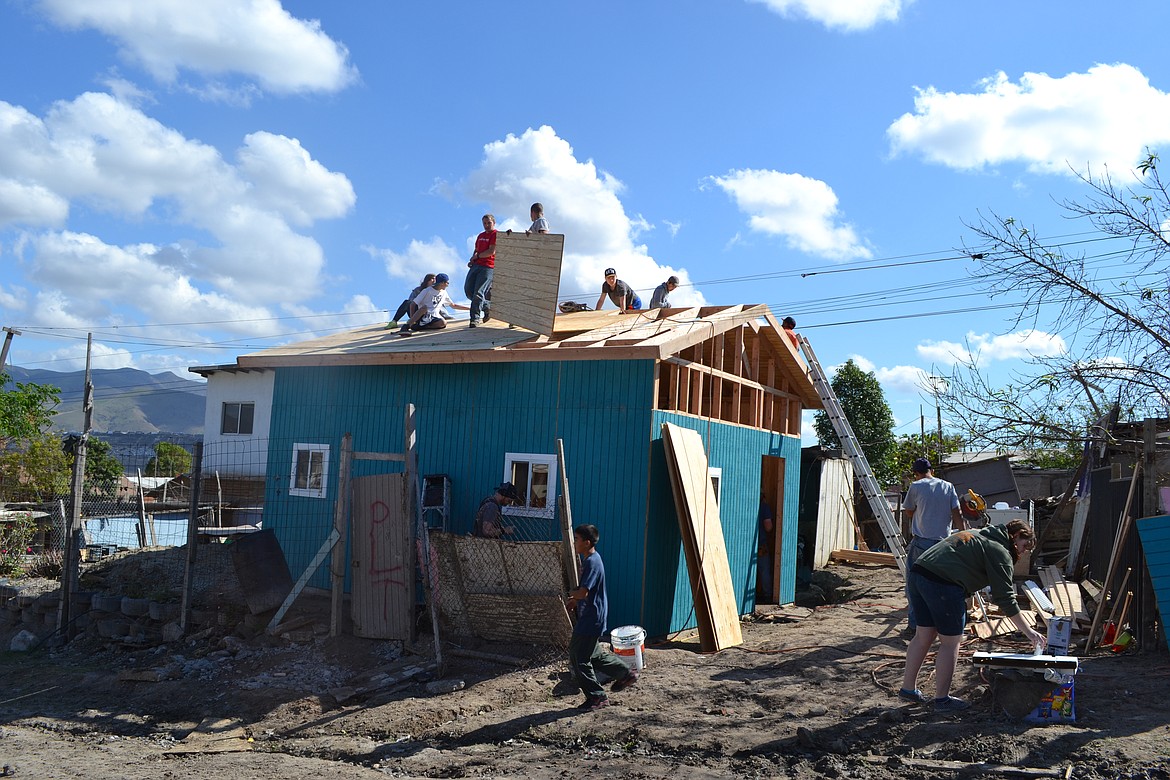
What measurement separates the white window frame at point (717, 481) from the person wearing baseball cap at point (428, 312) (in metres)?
4.79

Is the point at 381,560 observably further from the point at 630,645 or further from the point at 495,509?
the point at 630,645

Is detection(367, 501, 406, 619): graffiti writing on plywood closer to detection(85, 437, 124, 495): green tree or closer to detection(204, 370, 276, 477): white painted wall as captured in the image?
detection(204, 370, 276, 477): white painted wall

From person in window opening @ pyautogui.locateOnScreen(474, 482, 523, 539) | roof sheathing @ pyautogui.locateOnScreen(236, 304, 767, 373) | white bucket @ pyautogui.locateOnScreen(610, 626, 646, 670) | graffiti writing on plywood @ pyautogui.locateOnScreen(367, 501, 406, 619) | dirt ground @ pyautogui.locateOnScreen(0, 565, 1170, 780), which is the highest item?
roof sheathing @ pyautogui.locateOnScreen(236, 304, 767, 373)

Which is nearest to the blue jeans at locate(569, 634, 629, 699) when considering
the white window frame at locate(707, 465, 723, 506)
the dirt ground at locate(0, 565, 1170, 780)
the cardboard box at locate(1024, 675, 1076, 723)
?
the dirt ground at locate(0, 565, 1170, 780)

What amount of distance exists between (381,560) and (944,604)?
6197 mm

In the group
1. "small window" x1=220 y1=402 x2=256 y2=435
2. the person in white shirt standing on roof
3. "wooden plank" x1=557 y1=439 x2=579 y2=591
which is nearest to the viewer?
"wooden plank" x1=557 y1=439 x2=579 y2=591

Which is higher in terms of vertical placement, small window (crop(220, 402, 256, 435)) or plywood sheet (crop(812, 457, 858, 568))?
small window (crop(220, 402, 256, 435))

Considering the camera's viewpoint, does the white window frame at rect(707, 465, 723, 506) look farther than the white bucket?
Yes

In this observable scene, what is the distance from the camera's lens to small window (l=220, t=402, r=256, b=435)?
105ft

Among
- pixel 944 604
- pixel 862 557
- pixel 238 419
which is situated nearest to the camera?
pixel 944 604

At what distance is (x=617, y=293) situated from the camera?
15.2 meters

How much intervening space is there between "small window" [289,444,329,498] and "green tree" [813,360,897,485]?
63.1ft

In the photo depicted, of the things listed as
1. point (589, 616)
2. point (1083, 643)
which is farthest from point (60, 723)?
point (1083, 643)

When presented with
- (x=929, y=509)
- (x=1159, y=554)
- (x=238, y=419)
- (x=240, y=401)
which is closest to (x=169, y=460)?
(x=238, y=419)
